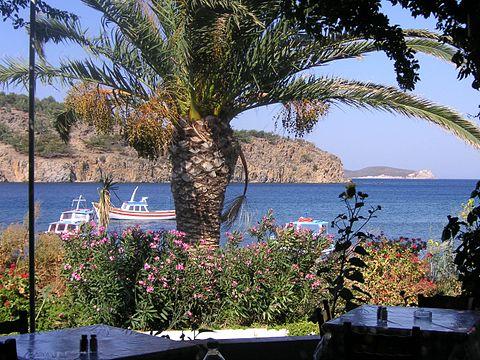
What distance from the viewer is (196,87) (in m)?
9.76

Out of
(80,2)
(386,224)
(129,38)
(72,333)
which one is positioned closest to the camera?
(72,333)

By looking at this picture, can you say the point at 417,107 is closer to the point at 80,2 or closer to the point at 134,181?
the point at 80,2

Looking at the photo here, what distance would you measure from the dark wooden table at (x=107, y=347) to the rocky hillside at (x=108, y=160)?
4798 cm

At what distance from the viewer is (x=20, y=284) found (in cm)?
755

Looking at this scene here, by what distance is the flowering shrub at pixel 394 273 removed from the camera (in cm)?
854

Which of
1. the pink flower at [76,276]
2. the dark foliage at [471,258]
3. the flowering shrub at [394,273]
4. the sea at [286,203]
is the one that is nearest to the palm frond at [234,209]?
the flowering shrub at [394,273]

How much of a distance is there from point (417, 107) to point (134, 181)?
195 ft

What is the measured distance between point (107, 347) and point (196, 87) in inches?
265

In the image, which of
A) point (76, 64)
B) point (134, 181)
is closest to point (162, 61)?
point (76, 64)

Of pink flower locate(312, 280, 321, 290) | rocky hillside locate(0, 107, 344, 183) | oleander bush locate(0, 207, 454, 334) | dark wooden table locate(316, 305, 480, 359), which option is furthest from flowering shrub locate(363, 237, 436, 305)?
rocky hillside locate(0, 107, 344, 183)

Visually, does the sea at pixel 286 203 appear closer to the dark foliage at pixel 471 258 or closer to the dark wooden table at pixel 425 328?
the dark foliage at pixel 471 258

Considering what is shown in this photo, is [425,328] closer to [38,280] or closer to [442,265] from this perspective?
[442,265]

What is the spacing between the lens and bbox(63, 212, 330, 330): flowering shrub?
7.88 metres

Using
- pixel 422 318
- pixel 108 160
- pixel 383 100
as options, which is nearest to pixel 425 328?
pixel 422 318
